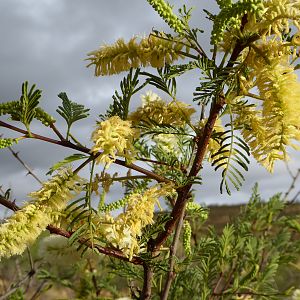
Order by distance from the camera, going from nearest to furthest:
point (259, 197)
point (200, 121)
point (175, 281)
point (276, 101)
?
point (276, 101)
point (200, 121)
point (175, 281)
point (259, 197)

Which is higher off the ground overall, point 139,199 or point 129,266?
point 139,199

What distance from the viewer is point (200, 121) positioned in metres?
1.25

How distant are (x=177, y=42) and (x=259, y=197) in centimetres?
172

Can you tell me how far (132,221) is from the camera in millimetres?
1046

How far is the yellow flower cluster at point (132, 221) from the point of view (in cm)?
105

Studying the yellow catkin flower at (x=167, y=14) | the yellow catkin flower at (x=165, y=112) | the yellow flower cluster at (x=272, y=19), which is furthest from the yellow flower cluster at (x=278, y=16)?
the yellow catkin flower at (x=165, y=112)

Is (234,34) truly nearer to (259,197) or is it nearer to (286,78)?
(286,78)

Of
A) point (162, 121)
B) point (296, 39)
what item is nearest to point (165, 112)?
Result: point (162, 121)

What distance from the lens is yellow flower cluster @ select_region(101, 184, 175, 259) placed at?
105 cm

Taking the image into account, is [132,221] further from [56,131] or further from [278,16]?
[278,16]

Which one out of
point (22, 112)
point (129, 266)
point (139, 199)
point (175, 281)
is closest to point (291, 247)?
point (175, 281)

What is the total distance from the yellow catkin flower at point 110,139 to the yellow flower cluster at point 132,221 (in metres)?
0.13


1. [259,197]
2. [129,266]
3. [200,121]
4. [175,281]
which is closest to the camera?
[200,121]

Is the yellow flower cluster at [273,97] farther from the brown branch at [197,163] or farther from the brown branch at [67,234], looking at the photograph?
the brown branch at [67,234]
